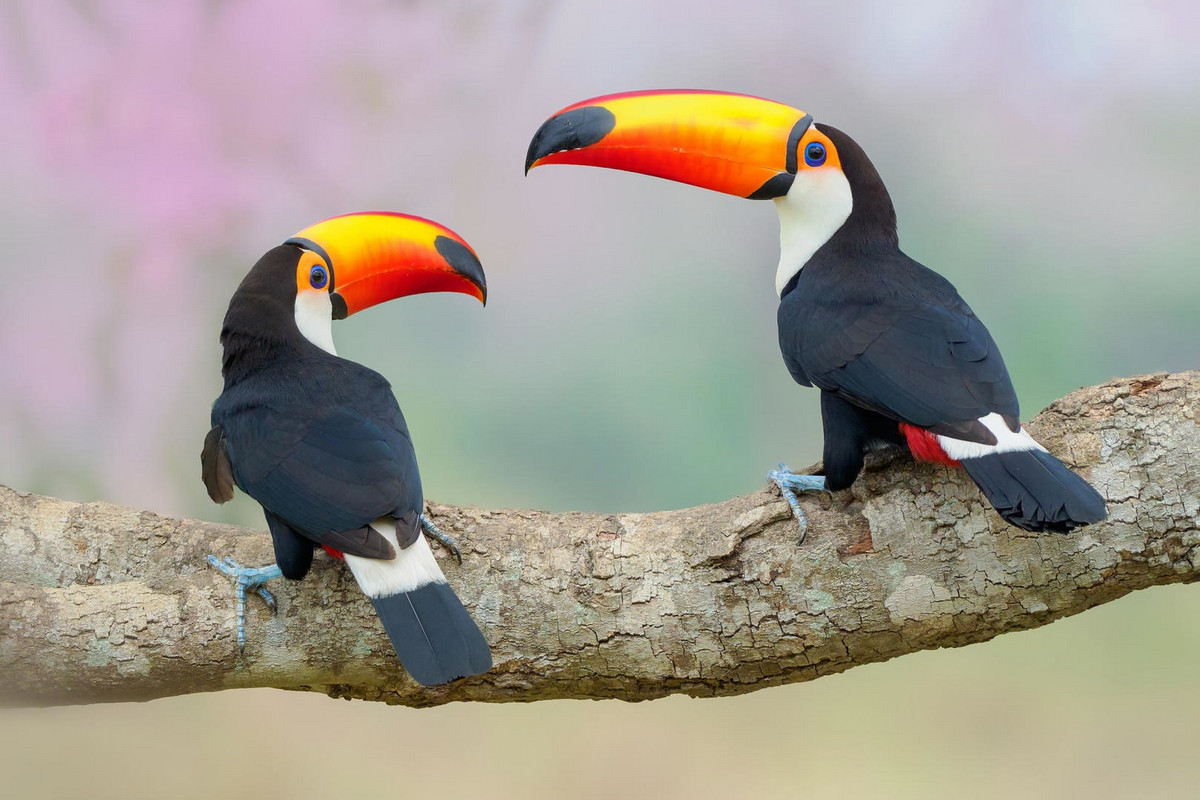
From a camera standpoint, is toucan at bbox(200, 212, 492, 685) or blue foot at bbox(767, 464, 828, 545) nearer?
toucan at bbox(200, 212, 492, 685)

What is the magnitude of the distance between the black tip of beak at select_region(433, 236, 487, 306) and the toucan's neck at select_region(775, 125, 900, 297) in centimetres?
75

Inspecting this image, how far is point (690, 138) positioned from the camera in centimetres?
273

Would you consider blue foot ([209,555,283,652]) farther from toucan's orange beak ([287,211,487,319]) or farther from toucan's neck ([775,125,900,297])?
toucan's neck ([775,125,900,297])

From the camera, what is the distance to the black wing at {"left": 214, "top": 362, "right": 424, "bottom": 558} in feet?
7.17

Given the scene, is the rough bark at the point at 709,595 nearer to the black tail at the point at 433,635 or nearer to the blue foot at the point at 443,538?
the blue foot at the point at 443,538

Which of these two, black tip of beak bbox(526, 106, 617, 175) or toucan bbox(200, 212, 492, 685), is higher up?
black tip of beak bbox(526, 106, 617, 175)

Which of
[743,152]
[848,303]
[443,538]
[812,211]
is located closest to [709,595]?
[443,538]

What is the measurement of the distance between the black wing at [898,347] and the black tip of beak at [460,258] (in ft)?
2.51

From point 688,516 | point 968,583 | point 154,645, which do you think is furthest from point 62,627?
point 968,583

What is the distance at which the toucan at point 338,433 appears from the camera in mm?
2129

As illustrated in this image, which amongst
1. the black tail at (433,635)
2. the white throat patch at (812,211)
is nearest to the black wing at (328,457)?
the black tail at (433,635)

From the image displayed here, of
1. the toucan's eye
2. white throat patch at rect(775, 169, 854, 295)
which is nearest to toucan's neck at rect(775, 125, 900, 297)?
white throat patch at rect(775, 169, 854, 295)

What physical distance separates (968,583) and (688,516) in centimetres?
61

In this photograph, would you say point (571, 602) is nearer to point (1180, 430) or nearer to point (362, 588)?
point (362, 588)
